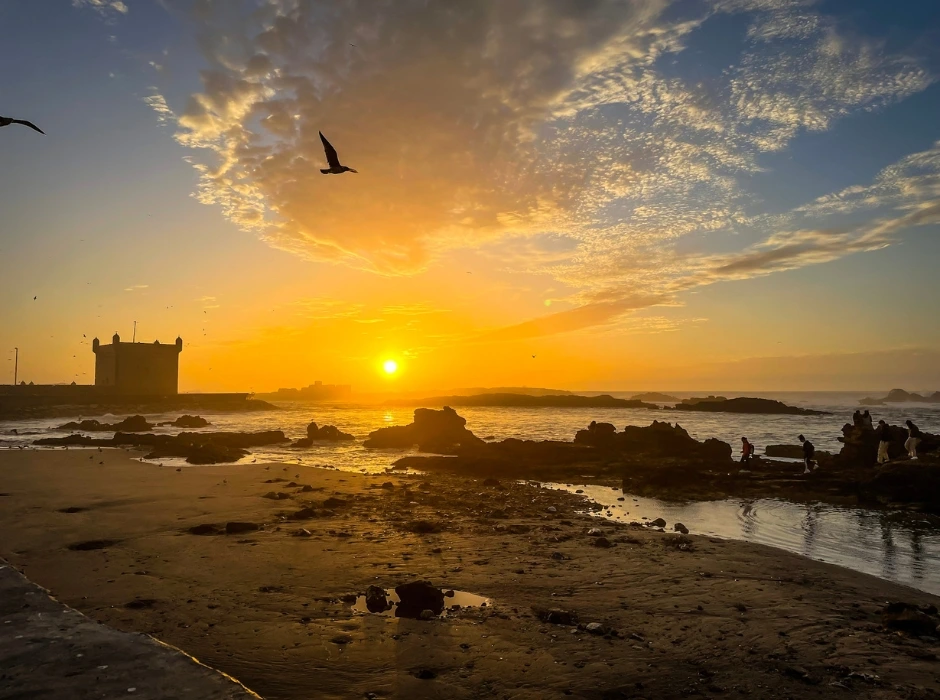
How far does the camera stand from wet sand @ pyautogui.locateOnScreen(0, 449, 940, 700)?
6211 mm

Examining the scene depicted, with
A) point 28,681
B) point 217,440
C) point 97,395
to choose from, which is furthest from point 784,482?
point 97,395

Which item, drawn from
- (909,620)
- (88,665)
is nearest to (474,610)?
(88,665)

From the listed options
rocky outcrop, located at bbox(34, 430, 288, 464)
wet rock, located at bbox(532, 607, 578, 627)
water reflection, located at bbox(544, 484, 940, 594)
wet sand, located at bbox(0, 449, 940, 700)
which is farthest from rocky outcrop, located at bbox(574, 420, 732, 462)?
wet rock, located at bbox(532, 607, 578, 627)

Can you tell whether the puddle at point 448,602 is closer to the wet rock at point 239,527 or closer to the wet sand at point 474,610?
the wet sand at point 474,610

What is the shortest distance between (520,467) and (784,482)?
11.8m

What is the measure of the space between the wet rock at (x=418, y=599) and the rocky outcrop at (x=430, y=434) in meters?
31.8

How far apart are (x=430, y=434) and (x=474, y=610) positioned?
1386 inches

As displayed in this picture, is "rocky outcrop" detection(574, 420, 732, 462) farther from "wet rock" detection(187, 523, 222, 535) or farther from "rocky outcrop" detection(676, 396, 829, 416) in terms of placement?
"rocky outcrop" detection(676, 396, 829, 416)

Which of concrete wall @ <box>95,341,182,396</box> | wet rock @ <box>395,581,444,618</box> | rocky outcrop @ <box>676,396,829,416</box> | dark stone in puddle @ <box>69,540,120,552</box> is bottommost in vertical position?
rocky outcrop @ <box>676,396,829,416</box>

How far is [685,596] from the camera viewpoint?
8.95 metres

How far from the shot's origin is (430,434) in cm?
4316

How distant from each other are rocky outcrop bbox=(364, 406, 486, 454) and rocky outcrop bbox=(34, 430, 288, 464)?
28.6 feet

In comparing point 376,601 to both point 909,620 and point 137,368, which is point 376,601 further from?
point 137,368

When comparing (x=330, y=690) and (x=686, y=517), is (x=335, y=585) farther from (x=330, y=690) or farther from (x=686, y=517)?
(x=686, y=517)
